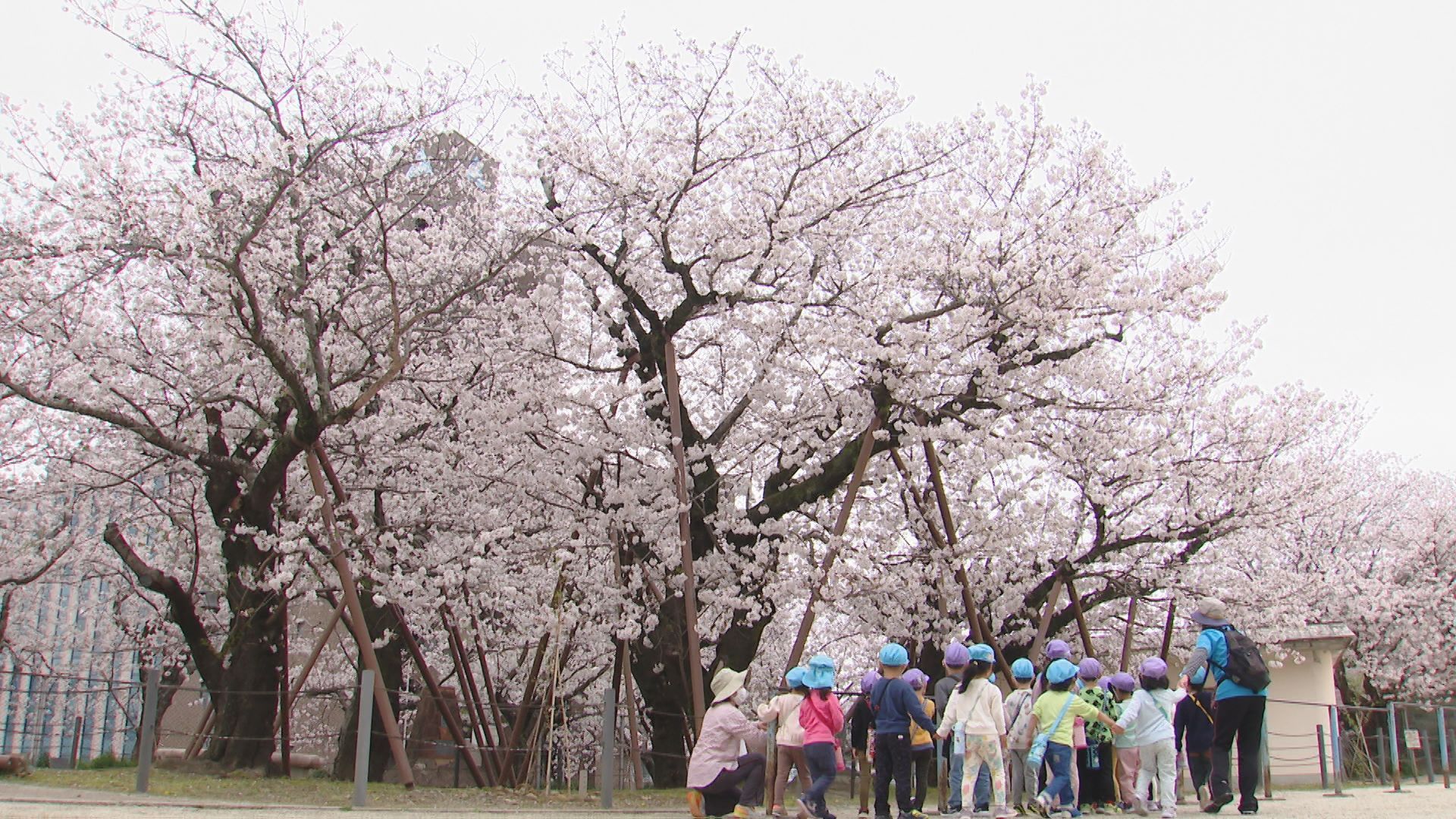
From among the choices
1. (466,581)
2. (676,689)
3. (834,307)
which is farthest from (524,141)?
(676,689)

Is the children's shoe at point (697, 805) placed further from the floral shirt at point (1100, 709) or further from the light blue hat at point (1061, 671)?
the floral shirt at point (1100, 709)

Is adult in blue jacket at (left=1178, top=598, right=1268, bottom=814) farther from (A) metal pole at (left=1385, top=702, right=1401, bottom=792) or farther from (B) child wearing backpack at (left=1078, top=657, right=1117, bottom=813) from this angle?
(A) metal pole at (left=1385, top=702, right=1401, bottom=792)

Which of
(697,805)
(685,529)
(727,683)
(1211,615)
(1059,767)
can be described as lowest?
(697,805)

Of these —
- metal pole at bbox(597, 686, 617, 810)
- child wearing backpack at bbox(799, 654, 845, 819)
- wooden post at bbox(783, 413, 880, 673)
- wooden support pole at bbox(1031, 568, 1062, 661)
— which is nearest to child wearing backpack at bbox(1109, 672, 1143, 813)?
child wearing backpack at bbox(799, 654, 845, 819)

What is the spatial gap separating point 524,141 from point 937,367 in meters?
6.24

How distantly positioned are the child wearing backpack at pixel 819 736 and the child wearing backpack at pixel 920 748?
2.09 feet

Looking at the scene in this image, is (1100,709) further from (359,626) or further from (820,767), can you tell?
(359,626)

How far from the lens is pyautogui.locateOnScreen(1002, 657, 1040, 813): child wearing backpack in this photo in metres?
9.88

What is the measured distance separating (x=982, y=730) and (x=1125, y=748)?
1843 mm

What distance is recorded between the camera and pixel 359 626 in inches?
498

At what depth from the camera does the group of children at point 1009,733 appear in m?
8.92

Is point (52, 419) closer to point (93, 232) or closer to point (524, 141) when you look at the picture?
point (93, 232)

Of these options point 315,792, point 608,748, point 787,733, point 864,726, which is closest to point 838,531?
point 608,748

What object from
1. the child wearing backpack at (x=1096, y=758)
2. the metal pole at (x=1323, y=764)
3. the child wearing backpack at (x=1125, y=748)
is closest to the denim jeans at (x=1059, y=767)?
the child wearing backpack at (x=1125, y=748)
